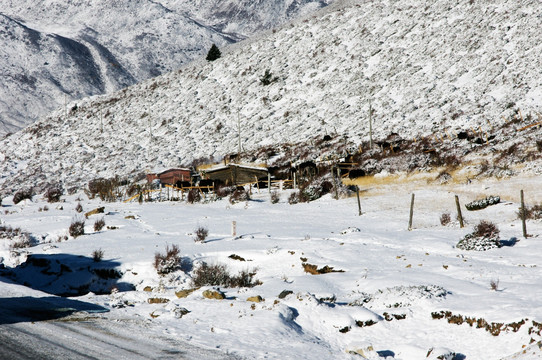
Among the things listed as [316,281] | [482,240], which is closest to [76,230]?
[316,281]

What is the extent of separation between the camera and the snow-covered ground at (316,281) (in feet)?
25.1

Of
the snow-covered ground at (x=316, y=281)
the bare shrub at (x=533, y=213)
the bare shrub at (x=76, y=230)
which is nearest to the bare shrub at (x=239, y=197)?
the snow-covered ground at (x=316, y=281)

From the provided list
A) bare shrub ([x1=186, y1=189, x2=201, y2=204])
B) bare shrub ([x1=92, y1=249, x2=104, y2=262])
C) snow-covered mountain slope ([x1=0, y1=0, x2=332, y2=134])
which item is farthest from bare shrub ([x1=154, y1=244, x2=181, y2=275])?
snow-covered mountain slope ([x1=0, y1=0, x2=332, y2=134])

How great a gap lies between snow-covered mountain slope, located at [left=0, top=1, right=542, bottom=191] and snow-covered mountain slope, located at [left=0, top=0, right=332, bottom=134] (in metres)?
40.2

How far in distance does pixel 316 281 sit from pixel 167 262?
16.4 feet

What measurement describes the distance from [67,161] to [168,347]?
2250 inches

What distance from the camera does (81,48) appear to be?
132 m

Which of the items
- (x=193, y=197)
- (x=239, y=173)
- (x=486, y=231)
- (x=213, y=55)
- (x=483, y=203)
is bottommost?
(x=486, y=231)

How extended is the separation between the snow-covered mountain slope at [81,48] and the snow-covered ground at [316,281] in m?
91.0

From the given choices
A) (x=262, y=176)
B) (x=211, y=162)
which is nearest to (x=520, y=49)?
(x=262, y=176)

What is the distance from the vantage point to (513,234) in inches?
664

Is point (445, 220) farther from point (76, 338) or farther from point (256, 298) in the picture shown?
point (76, 338)

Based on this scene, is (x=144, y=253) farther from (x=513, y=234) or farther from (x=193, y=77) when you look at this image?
(x=193, y=77)

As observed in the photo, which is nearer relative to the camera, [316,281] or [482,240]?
[316,281]
